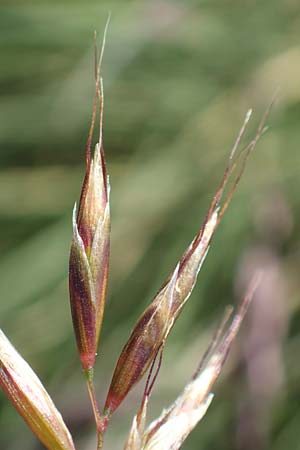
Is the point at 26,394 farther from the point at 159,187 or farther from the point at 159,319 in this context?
the point at 159,187

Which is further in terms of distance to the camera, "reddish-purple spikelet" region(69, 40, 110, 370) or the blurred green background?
the blurred green background

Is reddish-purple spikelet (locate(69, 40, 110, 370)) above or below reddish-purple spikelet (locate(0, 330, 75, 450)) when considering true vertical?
above

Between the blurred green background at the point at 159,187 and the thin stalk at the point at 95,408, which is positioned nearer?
the thin stalk at the point at 95,408

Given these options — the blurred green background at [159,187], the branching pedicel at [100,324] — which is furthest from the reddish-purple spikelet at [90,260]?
the blurred green background at [159,187]

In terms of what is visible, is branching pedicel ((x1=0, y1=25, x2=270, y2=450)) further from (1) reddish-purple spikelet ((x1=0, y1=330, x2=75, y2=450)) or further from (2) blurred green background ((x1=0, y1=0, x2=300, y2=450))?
(2) blurred green background ((x1=0, y1=0, x2=300, y2=450))

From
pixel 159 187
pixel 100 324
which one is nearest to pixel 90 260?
pixel 100 324

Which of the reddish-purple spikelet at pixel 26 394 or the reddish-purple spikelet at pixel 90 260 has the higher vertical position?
the reddish-purple spikelet at pixel 90 260

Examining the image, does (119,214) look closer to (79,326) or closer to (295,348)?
(295,348)

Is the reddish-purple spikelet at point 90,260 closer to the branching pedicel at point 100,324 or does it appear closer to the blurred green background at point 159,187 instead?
the branching pedicel at point 100,324

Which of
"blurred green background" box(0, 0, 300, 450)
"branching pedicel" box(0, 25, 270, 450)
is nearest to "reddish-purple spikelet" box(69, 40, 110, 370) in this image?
"branching pedicel" box(0, 25, 270, 450)
